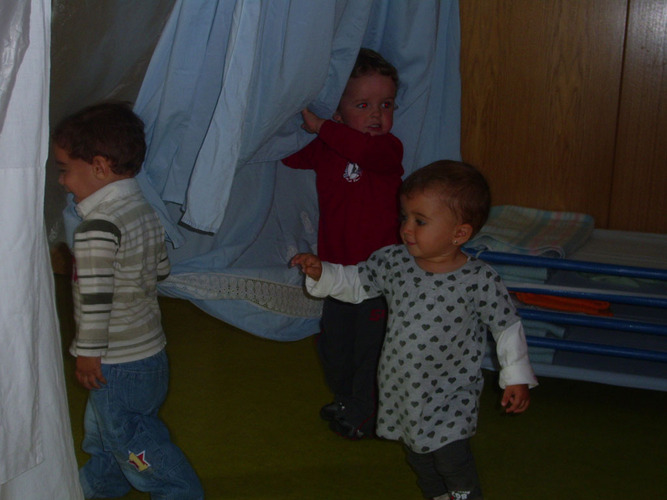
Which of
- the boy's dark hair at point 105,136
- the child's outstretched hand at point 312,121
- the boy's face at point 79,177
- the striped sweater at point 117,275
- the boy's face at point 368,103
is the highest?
the boy's face at point 368,103

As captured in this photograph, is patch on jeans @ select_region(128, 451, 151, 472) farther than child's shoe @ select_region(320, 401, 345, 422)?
No

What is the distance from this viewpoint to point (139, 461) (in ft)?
5.07

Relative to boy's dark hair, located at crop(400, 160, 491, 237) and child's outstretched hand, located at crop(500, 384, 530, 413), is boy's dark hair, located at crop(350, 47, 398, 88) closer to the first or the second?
boy's dark hair, located at crop(400, 160, 491, 237)

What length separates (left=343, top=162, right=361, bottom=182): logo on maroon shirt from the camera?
1.92 m

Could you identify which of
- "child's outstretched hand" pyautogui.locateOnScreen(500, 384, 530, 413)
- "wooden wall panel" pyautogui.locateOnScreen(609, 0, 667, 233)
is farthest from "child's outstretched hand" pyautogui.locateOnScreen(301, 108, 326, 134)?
"wooden wall panel" pyautogui.locateOnScreen(609, 0, 667, 233)

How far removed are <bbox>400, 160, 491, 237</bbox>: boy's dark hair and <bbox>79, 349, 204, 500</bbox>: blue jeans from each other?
0.61 m

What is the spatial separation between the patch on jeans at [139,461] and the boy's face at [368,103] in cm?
88

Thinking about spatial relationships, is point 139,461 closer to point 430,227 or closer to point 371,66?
point 430,227

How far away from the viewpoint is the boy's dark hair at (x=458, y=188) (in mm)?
1485

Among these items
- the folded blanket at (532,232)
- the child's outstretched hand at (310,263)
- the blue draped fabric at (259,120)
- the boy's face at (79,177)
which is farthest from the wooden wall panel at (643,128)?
the boy's face at (79,177)

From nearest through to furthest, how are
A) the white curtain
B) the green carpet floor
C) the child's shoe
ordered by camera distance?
the white curtain → the green carpet floor → the child's shoe

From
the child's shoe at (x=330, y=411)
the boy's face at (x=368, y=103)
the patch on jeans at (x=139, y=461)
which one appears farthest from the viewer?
the child's shoe at (x=330, y=411)

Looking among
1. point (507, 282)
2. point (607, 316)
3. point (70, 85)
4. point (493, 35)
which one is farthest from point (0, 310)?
point (493, 35)

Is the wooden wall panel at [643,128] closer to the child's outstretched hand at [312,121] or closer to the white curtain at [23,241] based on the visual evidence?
the child's outstretched hand at [312,121]
